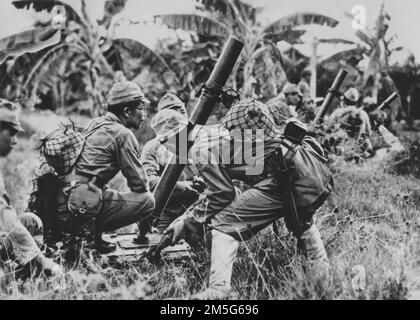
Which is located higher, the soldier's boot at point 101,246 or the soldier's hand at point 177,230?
the soldier's hand at point 177,230

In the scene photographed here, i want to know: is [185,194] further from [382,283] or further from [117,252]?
[382,283]

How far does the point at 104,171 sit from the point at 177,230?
0.76 metres

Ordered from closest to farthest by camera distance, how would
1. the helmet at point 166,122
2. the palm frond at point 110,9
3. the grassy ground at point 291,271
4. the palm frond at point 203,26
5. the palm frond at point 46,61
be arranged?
the grassy ground at point 291,271 → the helmet at point 166,122 → the palm frond at point 110,9 → the palm frond at point 203,26 → the palm frond at point 46,61

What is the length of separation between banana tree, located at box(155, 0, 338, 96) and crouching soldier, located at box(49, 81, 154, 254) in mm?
2444

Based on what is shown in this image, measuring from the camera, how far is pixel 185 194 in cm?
452

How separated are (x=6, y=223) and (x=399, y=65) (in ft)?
16.4

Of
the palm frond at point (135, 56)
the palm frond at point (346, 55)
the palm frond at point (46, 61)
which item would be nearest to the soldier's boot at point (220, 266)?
the palm frond at point (346, 55)

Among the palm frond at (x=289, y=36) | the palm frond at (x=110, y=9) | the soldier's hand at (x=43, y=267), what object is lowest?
the soldier's hand at (x=43, y=267)

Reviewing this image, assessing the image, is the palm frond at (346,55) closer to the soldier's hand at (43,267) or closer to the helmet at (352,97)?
the helmet at (352,97)

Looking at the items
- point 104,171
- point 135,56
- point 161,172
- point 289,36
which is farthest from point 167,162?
point 135,56

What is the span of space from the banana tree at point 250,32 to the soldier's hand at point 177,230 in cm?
303

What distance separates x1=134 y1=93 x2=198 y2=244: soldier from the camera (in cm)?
448

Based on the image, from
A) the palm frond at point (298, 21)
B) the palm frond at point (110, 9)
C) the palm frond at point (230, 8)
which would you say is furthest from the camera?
the palm frond at point (230, 8)

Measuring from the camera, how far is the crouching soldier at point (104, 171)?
403 centimetres
